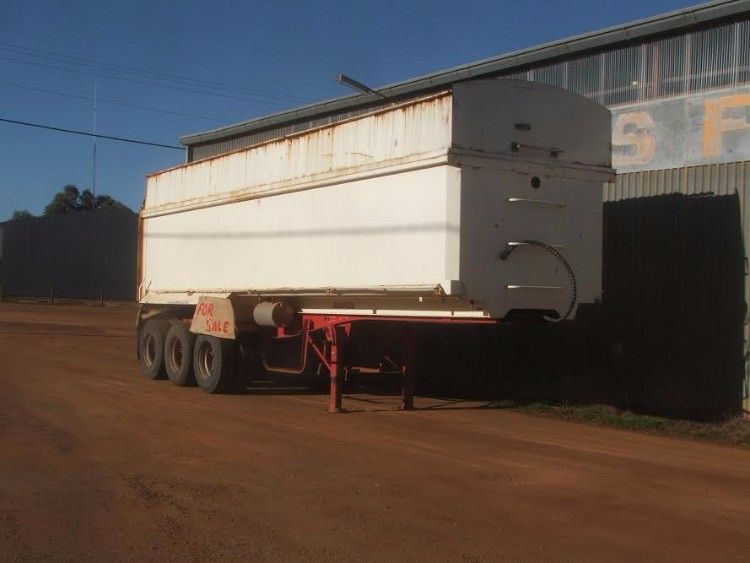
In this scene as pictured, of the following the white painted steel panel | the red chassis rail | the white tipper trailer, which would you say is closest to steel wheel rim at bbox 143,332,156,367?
the white painted steel panel

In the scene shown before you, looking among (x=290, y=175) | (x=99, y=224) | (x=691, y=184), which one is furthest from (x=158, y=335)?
(x=99, y=224)

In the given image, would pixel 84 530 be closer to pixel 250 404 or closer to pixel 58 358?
pixel 250 404

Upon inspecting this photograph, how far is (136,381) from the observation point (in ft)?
58.4

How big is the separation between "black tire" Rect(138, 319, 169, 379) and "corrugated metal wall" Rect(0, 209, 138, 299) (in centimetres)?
3817

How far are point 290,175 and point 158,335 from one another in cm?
579

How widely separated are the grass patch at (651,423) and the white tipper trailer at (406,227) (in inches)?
83.3

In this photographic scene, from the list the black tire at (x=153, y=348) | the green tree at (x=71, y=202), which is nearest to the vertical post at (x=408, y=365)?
the black tire at (x=153, y=348)

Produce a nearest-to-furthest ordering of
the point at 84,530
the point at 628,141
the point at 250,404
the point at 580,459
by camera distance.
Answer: the point at 84,530, the point at 580,459, the point at 250,404, the point at 628,141

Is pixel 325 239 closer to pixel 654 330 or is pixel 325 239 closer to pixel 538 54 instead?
pixel 654 330

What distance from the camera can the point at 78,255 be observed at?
5991 centimetres

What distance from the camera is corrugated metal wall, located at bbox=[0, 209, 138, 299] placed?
5878 cm

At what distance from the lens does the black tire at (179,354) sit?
17.2 m

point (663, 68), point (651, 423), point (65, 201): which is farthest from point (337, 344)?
point (65, 201)

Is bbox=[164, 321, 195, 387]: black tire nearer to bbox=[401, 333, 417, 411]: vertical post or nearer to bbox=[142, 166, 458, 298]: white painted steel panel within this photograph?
bbox=[142, 166, 458, 298]: white painted steel panel
